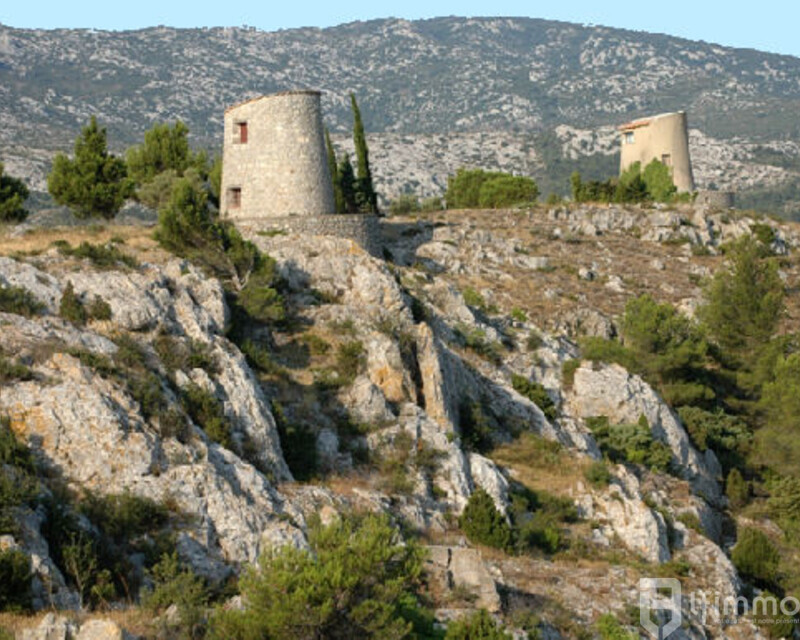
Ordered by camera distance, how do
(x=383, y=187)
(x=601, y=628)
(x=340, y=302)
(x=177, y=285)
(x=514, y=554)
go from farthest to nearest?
1. (x=383, y=187)
2. (x=340, y=302)
3. (x=177, y=285)
4. (x=514, y=554)
5. (x=601, y=628)

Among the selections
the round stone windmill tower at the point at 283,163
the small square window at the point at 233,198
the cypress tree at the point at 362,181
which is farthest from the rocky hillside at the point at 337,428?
the cypress tree at the point at 362,181

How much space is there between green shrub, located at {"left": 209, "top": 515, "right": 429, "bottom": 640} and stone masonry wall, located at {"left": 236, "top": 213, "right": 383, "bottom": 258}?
24.5 m

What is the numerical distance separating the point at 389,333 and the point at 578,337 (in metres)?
17.6

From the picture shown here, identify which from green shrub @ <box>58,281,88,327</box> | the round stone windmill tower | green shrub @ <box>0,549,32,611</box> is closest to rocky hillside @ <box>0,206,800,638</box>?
green shrub @ <box>58,281,88,327</box>

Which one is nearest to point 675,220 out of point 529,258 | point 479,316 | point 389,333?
point 529,258

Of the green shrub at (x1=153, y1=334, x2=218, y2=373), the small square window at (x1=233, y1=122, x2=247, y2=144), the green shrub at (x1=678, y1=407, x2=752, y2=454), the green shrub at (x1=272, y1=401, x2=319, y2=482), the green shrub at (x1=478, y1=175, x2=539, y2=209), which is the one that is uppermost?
the small square window at (x1=233, y1=122, x2=247, y2=144)

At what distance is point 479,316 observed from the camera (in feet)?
145

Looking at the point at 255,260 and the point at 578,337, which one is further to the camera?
the point at 578,337

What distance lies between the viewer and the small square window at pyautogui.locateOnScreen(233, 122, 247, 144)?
43656 mm

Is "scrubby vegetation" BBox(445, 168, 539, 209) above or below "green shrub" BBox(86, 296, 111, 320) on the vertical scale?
above

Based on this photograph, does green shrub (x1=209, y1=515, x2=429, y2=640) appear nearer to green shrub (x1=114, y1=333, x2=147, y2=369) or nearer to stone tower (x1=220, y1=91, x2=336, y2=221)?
green shrub (x1=114, y1=333, x2=147, y2=369)

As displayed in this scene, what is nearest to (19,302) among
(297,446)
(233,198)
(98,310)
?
(98,310)

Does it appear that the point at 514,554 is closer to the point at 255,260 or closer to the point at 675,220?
the point at 255,260

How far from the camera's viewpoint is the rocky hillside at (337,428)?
2228cm
